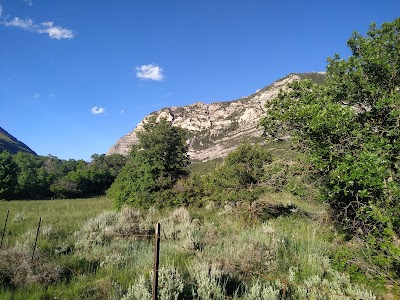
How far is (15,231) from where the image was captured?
13.9 m

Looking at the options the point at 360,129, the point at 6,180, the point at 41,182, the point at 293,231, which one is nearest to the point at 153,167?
the point at 293,231

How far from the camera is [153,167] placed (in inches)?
817

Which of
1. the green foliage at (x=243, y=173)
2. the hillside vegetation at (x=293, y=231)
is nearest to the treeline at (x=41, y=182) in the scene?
the hillside vegetation at (x=293, y=231)

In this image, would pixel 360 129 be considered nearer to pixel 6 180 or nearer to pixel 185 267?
pixel 185 267

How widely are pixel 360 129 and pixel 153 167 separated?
14.6 meters

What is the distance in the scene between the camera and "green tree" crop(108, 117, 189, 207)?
20.5 metres

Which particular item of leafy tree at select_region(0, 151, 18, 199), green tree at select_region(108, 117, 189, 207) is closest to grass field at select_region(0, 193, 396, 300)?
green tree at select_region(108, 117, 189, 207)

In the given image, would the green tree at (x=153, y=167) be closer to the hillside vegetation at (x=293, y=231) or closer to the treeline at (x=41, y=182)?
the hillside vegetation at (x=293, y=231)

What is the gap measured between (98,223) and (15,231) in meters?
3.89

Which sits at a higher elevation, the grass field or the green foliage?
the green foliage

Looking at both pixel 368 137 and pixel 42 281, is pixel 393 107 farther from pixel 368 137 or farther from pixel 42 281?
pixel 42 281

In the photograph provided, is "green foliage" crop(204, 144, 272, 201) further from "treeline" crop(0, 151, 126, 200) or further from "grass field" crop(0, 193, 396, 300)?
"treeline" crop(0, 151, 126, 200)

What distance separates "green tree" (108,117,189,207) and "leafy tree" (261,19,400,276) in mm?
10813

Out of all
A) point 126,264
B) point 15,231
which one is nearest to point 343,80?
point 126,264
